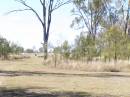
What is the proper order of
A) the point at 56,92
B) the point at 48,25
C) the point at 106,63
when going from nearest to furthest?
the point at 56,92 < the point at 106,63 < the point at 48,25

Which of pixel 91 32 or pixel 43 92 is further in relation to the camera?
pixel 91 32

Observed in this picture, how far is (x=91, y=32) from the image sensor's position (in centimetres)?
7375

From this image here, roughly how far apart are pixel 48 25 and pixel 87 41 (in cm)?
794

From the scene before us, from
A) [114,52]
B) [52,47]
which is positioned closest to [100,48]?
[114,52]

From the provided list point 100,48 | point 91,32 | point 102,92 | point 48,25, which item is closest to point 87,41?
point 100,48

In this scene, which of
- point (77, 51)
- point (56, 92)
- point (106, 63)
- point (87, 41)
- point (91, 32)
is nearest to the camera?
point (56, 92)

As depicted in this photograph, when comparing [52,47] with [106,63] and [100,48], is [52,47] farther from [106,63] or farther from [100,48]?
[106,63]

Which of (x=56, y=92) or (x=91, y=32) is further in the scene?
(x=91, y=32)

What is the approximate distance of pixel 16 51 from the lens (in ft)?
288

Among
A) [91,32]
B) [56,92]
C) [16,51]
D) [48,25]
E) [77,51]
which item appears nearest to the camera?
[56,92]

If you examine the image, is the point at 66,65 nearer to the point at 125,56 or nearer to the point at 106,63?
the point at 106,63

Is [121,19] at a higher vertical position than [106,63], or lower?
higher

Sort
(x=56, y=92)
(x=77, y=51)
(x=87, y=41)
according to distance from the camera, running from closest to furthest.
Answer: (x=56, y=92) → (x=77, y=51) → (x=87, y=41)

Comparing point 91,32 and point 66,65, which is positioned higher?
point 91,32
